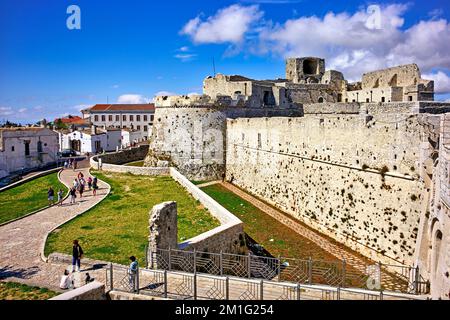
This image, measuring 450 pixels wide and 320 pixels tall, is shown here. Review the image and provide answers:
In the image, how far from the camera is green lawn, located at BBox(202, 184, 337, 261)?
50.8 ft

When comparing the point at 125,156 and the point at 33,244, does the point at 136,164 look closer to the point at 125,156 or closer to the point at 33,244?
the point at 125,156

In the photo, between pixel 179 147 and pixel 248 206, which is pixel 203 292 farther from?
pixel 179 147

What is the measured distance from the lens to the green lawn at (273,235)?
15469mm

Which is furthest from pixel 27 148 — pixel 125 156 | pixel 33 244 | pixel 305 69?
pixel 305 69

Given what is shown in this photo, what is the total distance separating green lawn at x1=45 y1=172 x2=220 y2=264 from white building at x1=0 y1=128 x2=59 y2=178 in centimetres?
1877

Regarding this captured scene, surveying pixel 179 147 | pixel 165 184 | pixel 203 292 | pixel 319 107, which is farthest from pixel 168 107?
pixel 203 292

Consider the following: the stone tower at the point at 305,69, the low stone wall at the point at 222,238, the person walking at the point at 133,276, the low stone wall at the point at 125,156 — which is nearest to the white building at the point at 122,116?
the low stone wall at the point at 125,156

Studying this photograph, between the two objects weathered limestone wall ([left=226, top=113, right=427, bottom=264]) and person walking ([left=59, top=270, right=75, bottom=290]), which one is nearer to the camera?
person walking ([left=59, top=270, right=75, bottom=290])

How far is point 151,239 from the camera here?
36.8ft

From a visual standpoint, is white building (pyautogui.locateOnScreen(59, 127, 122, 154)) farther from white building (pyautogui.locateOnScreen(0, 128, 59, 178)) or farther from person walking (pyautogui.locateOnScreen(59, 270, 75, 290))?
person walking (pyautogui.locateOnScreen(59, 270, 75, 290))

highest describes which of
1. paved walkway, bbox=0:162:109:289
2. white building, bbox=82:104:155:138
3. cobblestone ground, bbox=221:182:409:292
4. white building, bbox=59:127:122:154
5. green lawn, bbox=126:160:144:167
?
white building, bbox=82:104:155:138

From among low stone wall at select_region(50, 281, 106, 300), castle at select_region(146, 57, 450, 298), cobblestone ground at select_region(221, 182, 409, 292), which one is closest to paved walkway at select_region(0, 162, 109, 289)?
low stone wall at select_region(50, 281, 106, 300)

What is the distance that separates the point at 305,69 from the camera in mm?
46094
